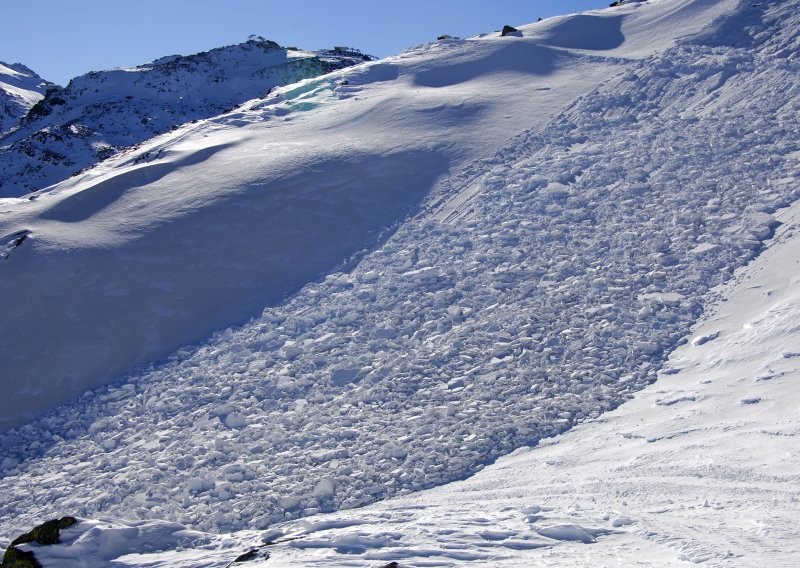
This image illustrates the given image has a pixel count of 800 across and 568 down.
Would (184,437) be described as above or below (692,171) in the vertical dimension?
below

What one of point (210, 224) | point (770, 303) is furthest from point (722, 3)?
point (210, 224)

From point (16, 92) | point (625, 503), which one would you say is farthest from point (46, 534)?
point (16, 92)

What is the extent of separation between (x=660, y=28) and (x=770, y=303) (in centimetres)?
1439

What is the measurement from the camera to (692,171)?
43.7ft

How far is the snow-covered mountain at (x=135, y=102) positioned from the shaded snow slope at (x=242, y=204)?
14.7 meters

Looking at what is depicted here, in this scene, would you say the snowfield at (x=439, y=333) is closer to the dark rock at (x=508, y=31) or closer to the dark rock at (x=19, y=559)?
the dark rock at (x=19, y=559)

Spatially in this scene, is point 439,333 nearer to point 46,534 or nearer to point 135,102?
point 46,534

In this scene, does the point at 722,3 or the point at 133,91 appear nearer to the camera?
the point at 722,3

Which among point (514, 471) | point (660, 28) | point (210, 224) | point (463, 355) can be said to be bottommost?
point (514, 471)

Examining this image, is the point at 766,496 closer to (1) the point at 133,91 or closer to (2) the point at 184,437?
(2) the point at 184,437

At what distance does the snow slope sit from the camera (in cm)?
557

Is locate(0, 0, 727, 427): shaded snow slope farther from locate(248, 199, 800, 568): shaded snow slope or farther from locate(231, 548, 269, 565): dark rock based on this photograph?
locate(231, 548, 269, 565): dark rock

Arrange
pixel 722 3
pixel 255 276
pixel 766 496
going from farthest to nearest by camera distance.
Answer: pixel 722 3 → pixel 255 276 → pixel 766 496

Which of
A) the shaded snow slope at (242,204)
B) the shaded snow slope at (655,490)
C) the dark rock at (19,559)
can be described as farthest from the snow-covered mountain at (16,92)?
the shaded snow slope at (655,490)
